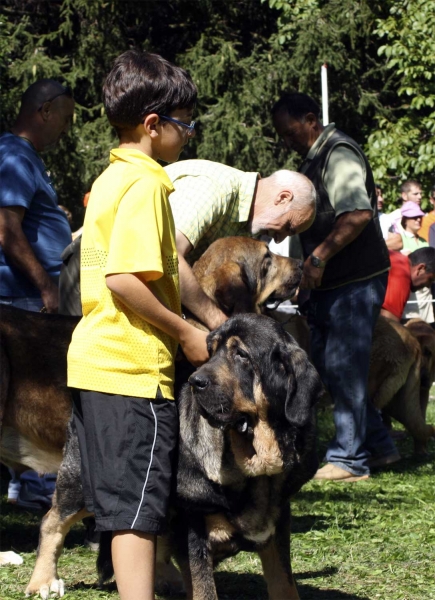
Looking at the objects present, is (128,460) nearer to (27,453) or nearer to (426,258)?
(27,453)

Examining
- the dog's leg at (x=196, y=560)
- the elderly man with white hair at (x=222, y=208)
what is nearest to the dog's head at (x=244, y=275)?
the elderly man with white hair at (x=222, y=208)

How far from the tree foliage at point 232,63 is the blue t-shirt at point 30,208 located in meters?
9.53

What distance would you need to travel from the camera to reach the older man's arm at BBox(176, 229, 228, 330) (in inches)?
134

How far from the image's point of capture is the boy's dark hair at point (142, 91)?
9.68ft

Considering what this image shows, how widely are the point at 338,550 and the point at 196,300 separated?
1671 mm

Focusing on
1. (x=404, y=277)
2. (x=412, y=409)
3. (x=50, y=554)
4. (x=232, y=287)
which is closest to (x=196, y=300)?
(x=232, y=287)

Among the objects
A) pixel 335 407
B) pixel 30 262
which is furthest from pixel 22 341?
pixel 335 407

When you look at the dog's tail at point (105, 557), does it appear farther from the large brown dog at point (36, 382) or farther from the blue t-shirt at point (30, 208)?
the blue t-shirt at point (30, 208)

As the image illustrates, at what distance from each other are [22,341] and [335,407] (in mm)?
2823

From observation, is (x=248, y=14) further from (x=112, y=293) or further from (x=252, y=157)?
(x=112, y=293)

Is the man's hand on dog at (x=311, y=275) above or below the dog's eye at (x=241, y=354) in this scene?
above

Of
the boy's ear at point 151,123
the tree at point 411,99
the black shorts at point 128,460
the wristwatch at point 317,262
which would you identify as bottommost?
the black shorts at point 128,460

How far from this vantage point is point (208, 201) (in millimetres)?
3852

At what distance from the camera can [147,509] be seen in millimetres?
2885
